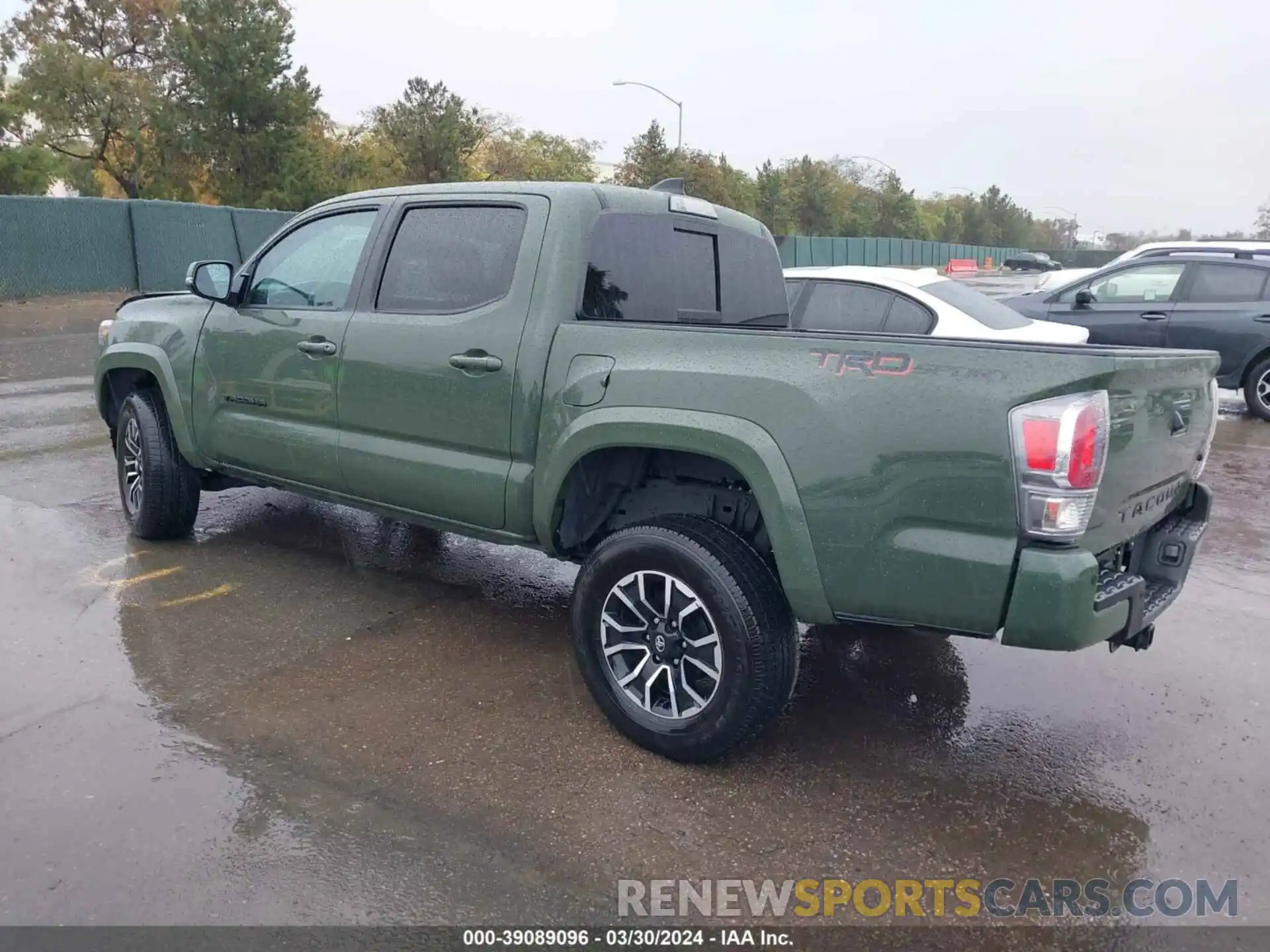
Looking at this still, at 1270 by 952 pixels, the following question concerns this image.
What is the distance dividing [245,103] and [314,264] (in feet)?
111

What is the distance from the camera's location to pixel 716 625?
10.7ft

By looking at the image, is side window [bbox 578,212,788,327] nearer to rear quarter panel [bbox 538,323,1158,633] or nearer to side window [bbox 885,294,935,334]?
rear quarter panel [bbox 538,323,1158,633]

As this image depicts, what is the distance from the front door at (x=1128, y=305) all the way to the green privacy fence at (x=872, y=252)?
21.7 meters

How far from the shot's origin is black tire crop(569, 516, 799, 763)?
10.5 ft

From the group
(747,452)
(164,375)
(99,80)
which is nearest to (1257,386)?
(747,452)

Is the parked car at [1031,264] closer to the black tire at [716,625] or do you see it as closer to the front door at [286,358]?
the front door at [286,358]

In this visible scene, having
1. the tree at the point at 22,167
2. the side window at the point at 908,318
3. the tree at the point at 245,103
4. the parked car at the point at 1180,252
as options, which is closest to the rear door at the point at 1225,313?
the parked car at the point at 1180,252

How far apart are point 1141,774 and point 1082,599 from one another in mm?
1081

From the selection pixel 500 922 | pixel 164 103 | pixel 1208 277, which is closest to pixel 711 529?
pixel 500 922

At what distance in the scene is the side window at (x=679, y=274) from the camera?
3941 mm

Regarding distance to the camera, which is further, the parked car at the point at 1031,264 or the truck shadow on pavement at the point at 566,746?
the parked car at the point at 1031,264

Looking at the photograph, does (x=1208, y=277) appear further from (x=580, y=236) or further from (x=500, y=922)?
(x=500, y=922)

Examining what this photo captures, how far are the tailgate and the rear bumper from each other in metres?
0.12

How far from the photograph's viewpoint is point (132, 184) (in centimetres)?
3919
